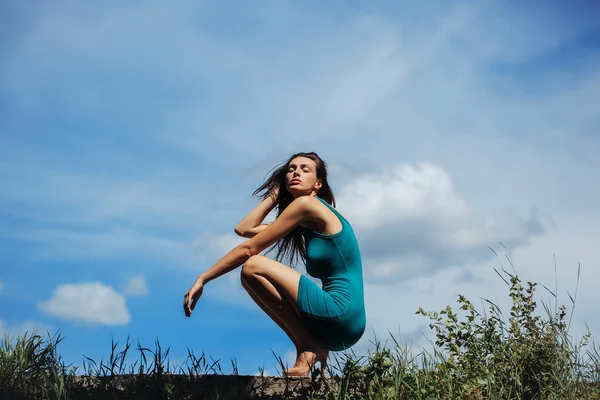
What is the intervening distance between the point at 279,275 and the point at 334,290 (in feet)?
1.62

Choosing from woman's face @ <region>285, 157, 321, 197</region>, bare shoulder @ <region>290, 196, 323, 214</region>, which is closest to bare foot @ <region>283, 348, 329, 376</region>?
bare shoulder @ <region>290, 196, 323, 214</region>

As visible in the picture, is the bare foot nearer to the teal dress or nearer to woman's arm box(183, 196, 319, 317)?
the teal dress

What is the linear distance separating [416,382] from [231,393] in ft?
4.21

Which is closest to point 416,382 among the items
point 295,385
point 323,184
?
point 295,385

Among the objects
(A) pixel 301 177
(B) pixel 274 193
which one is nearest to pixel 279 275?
(A) pixel 301 177

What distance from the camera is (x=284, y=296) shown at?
526 centimetres

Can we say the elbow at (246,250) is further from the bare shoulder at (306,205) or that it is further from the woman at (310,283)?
the bare shoulder at (306,205)

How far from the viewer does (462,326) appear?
5.71 m

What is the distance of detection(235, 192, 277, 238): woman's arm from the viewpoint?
Result: 6.40 meters

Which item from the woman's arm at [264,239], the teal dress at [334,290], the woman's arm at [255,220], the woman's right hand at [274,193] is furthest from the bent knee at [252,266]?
the woman's right hand at [274,193]

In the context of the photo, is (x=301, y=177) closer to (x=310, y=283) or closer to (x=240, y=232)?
(x=240, y=232)

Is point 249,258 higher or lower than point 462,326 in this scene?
higher

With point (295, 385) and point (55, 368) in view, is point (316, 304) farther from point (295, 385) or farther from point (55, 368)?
point (55, 368)

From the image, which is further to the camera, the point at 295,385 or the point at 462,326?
the point at 462,326
